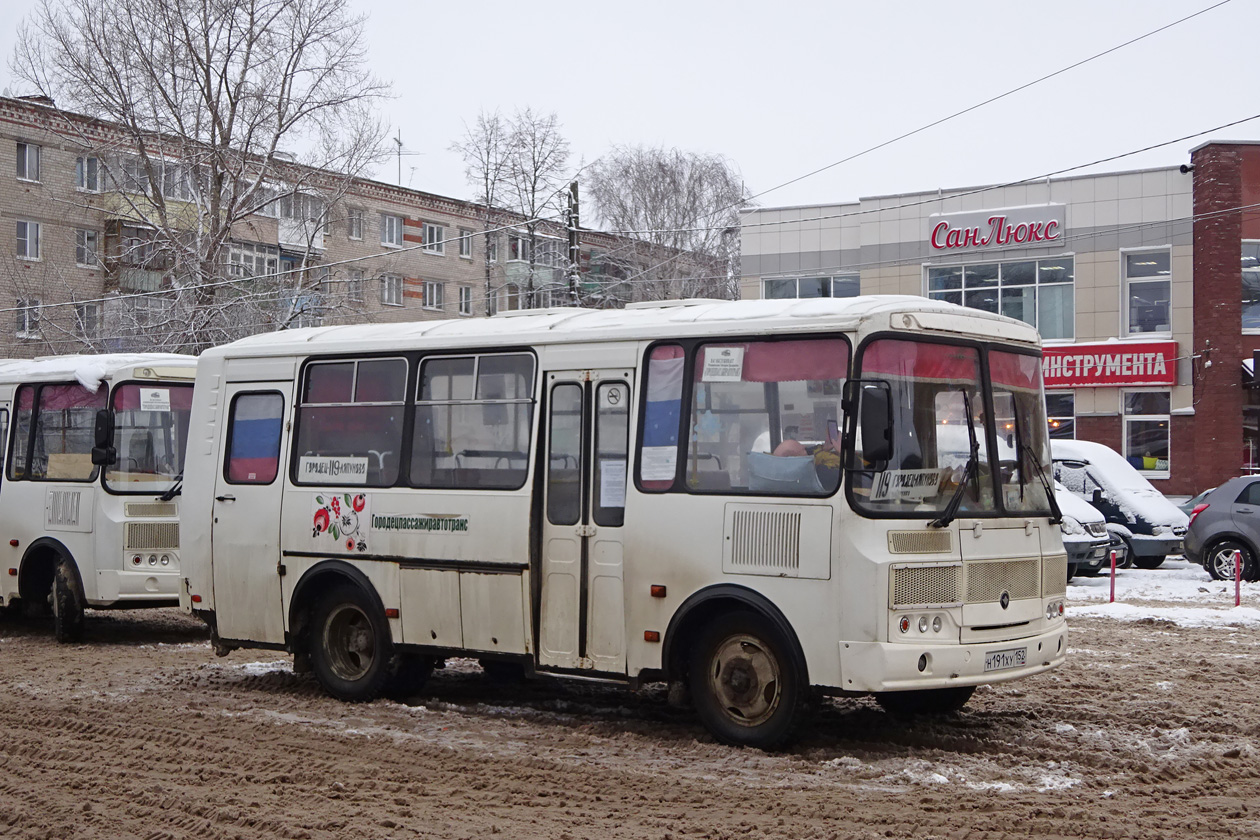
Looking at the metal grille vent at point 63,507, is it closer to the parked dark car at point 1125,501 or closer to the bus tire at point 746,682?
the bus tire at point 746,682

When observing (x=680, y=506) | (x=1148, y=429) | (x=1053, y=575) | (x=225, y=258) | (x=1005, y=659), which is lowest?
(x=1005, y=659)

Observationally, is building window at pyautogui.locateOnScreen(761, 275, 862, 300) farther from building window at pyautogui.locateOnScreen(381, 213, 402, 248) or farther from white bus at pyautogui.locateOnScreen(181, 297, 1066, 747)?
white bus at pyautogui.locateOnScreen(181, 297, 1066, 747)

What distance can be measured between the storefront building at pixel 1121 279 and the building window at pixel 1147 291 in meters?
0.03

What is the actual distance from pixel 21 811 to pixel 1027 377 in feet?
21.3

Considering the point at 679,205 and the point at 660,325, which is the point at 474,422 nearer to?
the point at 660,325

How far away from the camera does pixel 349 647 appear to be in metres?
11.0

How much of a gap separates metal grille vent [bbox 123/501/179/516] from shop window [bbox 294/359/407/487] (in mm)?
3918

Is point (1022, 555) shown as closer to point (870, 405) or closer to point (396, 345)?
point (870, 405)

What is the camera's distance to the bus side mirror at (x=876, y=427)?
8078mm

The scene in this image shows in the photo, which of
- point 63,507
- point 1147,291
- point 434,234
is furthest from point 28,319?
point 1147,291

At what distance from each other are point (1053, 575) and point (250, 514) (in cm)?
622

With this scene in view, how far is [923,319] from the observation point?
338 inches

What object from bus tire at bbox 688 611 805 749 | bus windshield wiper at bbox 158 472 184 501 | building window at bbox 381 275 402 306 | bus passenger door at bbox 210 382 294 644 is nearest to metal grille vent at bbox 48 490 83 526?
bus windshield wiper at bbox 158 472 184 501

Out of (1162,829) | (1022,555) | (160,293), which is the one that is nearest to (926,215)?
(160,293)
